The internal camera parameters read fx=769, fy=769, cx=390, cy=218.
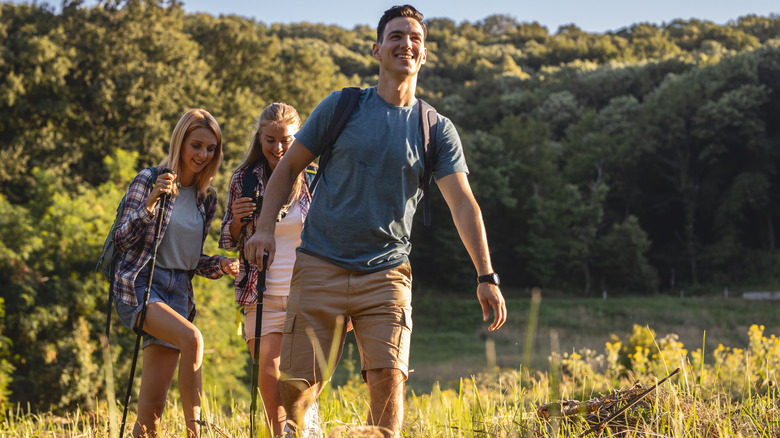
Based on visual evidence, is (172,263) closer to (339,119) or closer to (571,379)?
(339,119)

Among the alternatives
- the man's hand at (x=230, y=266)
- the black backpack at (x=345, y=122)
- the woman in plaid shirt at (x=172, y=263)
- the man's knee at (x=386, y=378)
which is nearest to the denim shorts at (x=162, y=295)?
the woman in plaid shirt at (x=172, y=263)

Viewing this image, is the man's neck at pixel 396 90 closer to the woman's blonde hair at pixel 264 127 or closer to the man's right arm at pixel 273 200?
the man's right arm at pixel 273 200

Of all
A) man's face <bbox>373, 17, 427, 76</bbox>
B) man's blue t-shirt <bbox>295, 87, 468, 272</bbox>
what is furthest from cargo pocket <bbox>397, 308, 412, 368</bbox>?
man's face <bbox>373, 17, 427, 76</bbox>

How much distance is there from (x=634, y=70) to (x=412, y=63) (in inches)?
2411

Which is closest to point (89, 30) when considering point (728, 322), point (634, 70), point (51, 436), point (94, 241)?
point (94, 241)

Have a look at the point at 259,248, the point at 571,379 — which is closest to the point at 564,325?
the point at 571,379

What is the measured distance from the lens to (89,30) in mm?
24422

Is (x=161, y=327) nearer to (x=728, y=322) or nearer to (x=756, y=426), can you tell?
(x=756, y=426)

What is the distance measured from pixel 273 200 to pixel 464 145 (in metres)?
42.6

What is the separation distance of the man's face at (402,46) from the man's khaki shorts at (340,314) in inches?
30.2

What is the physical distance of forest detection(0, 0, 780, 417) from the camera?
53.8ft

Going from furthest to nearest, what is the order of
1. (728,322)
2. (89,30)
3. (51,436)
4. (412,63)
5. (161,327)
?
(728,322)
(89,30)
(51,436)
(161,327)
(412,63)

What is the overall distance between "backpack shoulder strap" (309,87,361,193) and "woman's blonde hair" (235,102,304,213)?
2.40ft

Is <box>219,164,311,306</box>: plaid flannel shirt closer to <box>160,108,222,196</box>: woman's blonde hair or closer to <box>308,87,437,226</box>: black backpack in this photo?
<box>160,108,222,196</box>: woman's blonde hair
